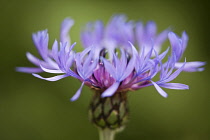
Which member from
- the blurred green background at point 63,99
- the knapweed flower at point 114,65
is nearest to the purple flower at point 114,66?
the knapweed flower at point 114,65

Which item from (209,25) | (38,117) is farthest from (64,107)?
(209,25)

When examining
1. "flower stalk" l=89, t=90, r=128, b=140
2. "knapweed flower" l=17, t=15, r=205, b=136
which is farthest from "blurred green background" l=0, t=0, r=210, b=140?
"flower stalk" l=89, t=90, r=128, b=140

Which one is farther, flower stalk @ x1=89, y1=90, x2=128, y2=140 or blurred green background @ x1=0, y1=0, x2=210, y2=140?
blurred green background @ x1=0, y1=0, x2=210, y2=140

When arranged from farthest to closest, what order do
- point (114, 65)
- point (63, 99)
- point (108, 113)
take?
point (63, 99)
point (108, 113)
point (114, 65)

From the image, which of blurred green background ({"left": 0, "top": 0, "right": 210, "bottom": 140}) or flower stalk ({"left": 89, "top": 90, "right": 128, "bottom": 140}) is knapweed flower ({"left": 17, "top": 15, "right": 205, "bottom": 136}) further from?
blurred green background ({"left": 0, "top": 0, "right": 210, "bottom": 140})

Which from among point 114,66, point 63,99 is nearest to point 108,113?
point 114,66

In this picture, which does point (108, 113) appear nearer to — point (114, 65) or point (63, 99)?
point (114, 65)
